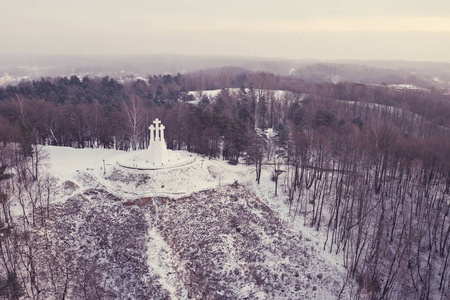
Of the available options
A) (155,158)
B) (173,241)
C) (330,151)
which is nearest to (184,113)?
(155,158)

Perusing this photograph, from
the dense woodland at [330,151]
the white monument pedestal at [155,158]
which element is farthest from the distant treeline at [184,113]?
the white monument pedestal at [155,158]

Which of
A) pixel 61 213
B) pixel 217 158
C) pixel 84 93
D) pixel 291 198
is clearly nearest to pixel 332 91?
pixel 217 158

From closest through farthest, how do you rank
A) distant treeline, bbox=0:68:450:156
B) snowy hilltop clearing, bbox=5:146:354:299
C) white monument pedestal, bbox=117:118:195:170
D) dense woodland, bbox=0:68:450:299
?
snowy hilltop clearing, bbox=5:146:354:299, dense woodland, bbox=0:68:450:299, white monument pedestal, bbox=117:118:195:170, distant treeline, bbox=0:68:450:156

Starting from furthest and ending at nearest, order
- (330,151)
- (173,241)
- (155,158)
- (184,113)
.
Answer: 1. (184,113)
2. (330,151)
3. (155,158)
4. (173,241)

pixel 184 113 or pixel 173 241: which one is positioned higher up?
pixel 184 113

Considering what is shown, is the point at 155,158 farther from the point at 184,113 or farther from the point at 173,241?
the point at 184,113

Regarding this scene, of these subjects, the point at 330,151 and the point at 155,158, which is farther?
the point at 330,151

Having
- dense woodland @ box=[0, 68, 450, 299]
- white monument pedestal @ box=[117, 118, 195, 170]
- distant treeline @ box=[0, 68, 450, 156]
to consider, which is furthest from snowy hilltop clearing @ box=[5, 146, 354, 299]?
distant treeline @ box=[0, 68, 450, 156]

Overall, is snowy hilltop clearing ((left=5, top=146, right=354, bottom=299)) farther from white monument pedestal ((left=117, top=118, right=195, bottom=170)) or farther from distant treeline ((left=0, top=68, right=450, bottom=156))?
distant treeline ((left=0, top=68, right=450, bottom=156))
